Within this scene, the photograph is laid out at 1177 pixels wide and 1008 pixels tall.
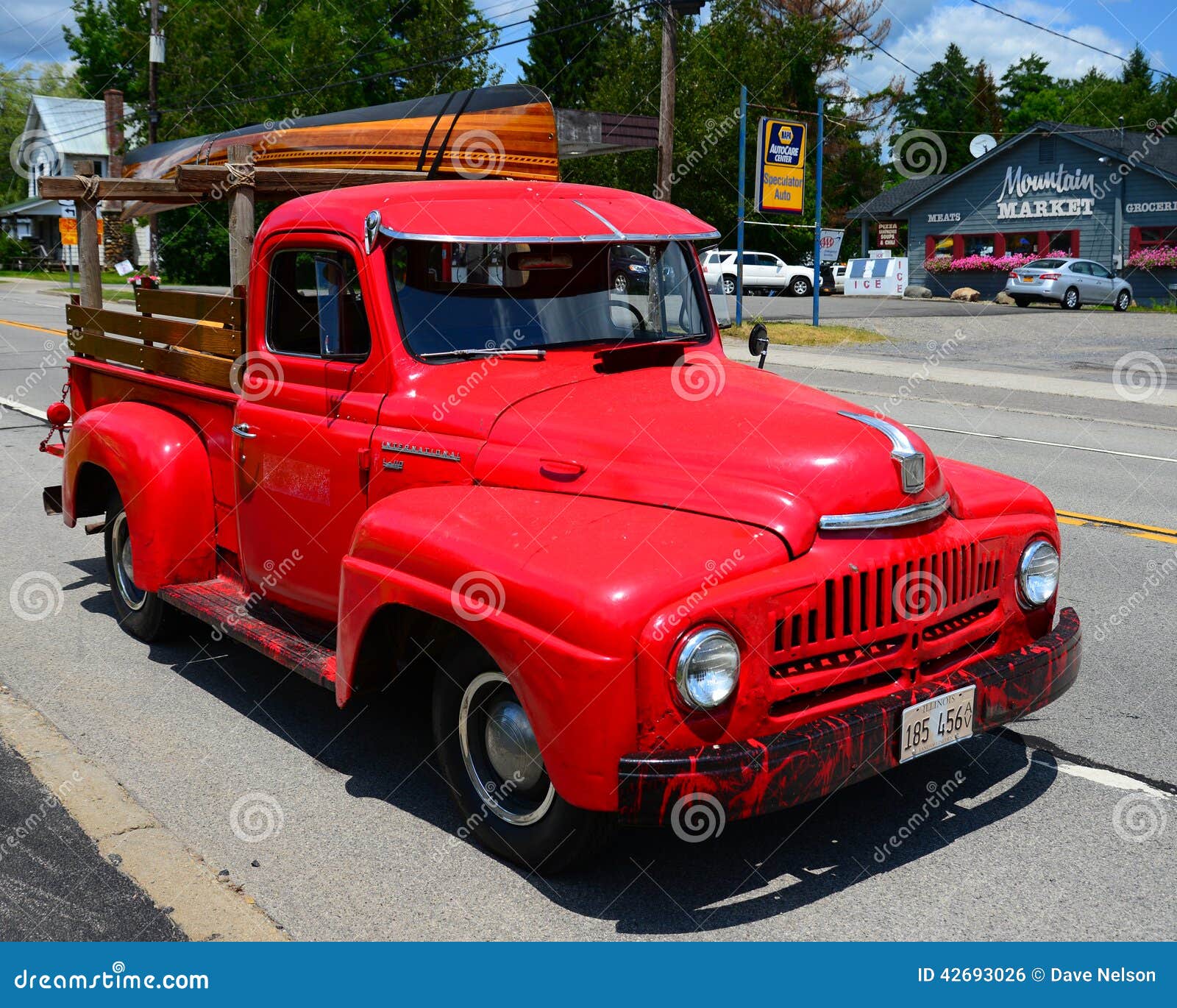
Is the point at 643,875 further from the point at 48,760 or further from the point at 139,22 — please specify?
the point at 139,22

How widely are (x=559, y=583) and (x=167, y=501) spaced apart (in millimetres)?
2895

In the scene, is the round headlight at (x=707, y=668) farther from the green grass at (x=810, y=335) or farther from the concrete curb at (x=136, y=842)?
the green grass at (x=810, y=335)

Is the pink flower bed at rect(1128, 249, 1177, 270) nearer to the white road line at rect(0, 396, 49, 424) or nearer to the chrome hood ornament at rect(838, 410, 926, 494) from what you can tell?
the white road line at rect(0, 396, 49, 424)

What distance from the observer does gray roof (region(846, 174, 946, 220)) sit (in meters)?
49.8

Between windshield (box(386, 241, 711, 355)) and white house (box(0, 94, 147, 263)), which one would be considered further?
white house (box(0, 94, 147, 263))

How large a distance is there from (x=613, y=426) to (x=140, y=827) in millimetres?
2078

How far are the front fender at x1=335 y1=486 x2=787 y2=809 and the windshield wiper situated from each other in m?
0.69

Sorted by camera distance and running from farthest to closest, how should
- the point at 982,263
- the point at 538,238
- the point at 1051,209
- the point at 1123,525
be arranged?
the point at 982,263, the point at 1051,209, the point at 1123,525, the point at 538,238

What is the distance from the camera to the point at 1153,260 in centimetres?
3984

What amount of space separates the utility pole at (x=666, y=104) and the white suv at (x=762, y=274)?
19365 mm

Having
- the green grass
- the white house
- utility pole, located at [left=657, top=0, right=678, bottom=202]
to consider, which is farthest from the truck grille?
the white house

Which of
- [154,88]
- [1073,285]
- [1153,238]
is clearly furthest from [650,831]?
[1153,238]

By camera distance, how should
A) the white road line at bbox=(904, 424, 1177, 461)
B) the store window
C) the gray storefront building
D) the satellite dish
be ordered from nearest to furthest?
the white road line at bbox=(904, 424, 1177, 461)
the store window
the gray storefront building
the satellite dish

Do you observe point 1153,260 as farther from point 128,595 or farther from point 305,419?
point 305,419
